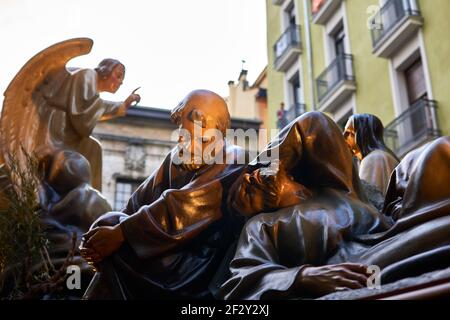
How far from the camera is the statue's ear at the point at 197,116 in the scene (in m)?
3.04

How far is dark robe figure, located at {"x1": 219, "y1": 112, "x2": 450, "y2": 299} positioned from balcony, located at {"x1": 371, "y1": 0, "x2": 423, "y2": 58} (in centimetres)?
1245

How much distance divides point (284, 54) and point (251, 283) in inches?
717

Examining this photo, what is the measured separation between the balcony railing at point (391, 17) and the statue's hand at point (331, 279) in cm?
1321

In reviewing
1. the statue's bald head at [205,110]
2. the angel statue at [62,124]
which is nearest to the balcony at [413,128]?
the angel statue at [62,124]

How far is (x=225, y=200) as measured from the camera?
2.84m

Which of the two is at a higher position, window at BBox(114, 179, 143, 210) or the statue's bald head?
window at BBox(114, 179, 143, 210)

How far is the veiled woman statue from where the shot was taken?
12.3 feet

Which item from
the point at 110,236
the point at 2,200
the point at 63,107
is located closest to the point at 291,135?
the point at 110,236

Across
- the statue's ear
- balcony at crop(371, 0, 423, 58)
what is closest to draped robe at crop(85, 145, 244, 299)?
the statue's ear

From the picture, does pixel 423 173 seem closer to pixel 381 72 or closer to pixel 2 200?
pixel 2 200

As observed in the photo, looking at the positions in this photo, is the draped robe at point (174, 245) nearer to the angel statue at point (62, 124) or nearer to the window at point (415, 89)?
the angel statue at point (62, 124)

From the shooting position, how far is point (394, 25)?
48.0ft

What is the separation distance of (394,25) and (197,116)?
12604 millimetres

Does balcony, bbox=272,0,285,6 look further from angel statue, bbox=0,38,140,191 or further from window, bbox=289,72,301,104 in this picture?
angel statue, bbox=0,38,140,191
